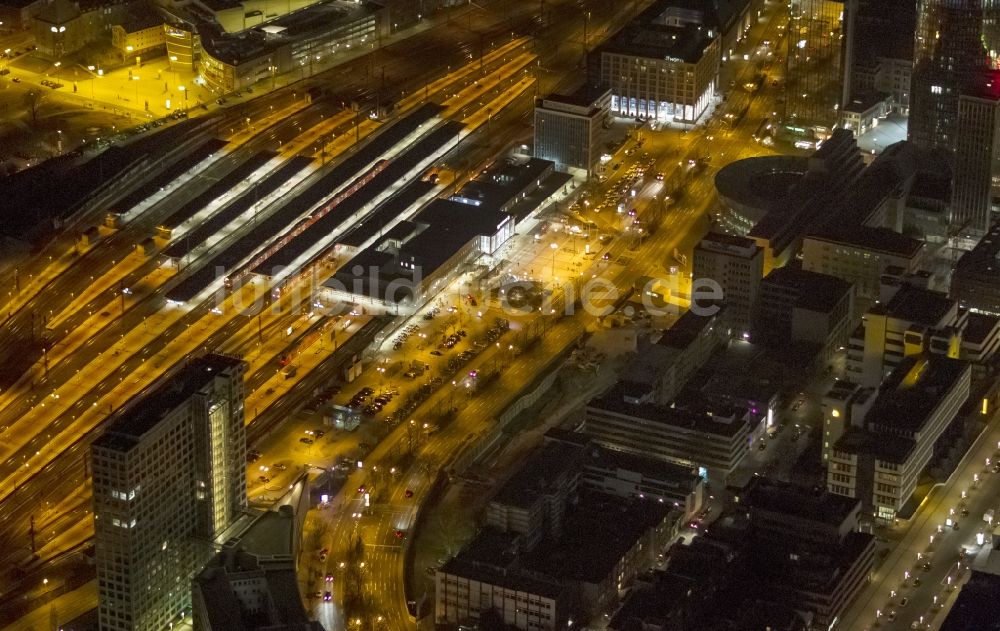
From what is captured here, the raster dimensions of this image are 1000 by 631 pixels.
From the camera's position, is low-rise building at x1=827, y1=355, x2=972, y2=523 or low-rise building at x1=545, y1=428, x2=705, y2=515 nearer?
low-rise building at x1=545, y1=428, x2=705, y2=515

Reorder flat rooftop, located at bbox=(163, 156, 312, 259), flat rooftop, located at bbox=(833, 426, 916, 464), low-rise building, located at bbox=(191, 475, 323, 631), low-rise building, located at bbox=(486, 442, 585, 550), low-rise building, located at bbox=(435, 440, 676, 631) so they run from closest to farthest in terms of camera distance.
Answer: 1. low-rise building, located at bbox=(191, 475, 323, 631)
2. low-rise building, located at bbox=(435, 440, 676, 631)
3. low-rise building, located at bbox=(486, 442, 585, 550)
4. flat rooftop, located at bbox=(833, 426, 916, 464)
5. flat rooftop, located at bbox=(163, 156, 312, 259)

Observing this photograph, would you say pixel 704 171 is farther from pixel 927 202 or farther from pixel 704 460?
pixel 704 460

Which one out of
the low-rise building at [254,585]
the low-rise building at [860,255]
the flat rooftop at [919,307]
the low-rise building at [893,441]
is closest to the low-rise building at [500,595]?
the low-rise building at [254,585]

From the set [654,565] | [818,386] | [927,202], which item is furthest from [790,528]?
[927,202]

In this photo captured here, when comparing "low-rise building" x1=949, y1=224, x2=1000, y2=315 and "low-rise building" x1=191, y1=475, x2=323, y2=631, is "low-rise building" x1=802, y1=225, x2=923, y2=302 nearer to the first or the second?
"low-rise building" x1=949, y1=224, x2=1000, y2=315

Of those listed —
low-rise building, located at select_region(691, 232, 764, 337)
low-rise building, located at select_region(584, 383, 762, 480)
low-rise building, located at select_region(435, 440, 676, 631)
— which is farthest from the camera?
low-rise building, located at select_region(691, 232, 764, 337)

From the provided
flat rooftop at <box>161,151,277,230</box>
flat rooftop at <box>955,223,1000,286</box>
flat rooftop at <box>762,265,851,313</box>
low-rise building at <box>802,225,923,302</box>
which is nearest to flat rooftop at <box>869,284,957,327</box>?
flat rooftop at <box>762,265,851,313</box>

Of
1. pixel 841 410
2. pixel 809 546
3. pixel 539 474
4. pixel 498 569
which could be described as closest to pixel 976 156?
pixel 841 410
